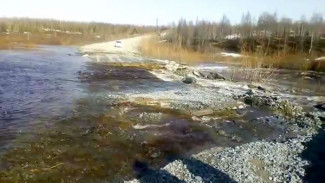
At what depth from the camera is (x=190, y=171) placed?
47.7ft

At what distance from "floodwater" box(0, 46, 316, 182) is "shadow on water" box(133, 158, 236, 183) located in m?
0.39

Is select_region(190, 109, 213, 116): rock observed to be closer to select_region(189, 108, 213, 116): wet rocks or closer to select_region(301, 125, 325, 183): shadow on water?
select_region(189, 108, 213, 116): wet rocks

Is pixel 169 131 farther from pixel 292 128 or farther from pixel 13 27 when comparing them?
pixel 13 27

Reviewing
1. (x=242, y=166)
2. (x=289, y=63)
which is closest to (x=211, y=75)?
(x=289, y=63)

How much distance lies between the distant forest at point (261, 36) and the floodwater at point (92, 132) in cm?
5282

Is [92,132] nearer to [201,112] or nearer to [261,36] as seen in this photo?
[201,112]

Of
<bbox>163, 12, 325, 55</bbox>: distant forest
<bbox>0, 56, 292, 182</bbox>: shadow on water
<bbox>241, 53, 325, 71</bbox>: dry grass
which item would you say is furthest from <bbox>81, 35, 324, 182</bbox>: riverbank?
<bbox>163, 12, 325, 55</bbox>: distant forest

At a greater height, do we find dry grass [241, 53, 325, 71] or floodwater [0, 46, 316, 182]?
floodwater [0, 46, 316, 182]

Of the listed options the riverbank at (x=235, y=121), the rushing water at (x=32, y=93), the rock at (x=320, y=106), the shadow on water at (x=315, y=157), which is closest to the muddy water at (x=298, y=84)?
the rock at (x=320, y=106)

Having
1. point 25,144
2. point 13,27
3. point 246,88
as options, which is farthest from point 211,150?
point 13,27

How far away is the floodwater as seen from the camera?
14.4 metres

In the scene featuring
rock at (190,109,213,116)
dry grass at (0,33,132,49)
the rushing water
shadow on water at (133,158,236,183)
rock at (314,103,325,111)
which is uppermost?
dry grass at (0,33,132,49)

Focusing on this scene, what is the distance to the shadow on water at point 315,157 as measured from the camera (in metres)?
14.6

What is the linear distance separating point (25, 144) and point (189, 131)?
29.6 ft
